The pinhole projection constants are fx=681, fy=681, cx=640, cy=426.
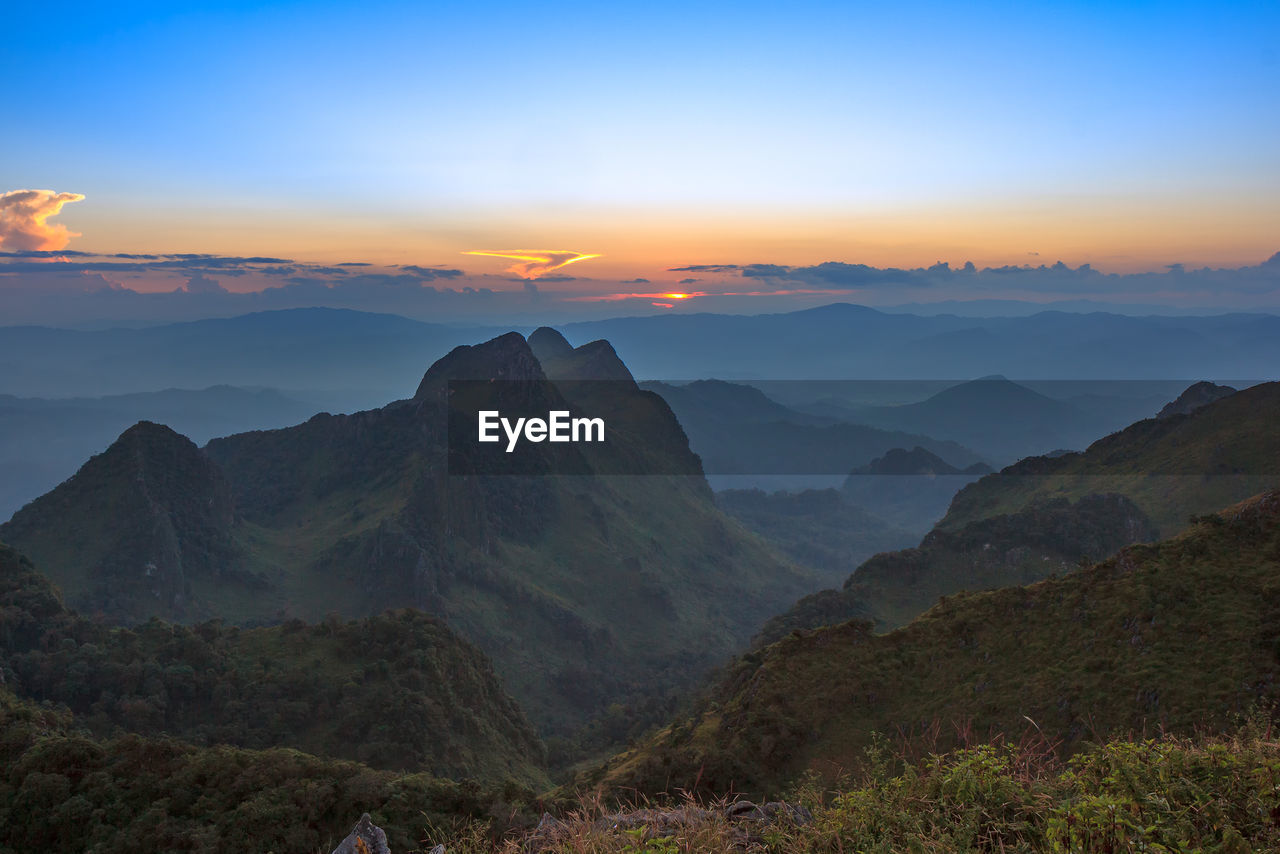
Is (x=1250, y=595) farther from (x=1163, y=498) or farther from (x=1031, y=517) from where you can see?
(x=1163, y=498)

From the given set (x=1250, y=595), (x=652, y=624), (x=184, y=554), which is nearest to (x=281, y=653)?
(x=184, y=554)

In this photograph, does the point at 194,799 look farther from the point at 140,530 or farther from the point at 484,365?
the point at 484,365

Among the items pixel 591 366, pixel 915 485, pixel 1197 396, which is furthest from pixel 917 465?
pixel 1197 396

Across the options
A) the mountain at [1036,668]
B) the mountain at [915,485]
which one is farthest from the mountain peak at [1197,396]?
the mountain at [915,485]

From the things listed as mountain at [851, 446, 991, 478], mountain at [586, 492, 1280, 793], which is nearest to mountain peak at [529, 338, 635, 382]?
mountain at [851, 446, 991, 478]

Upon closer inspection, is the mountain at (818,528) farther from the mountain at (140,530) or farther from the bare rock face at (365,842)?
the bare rock face at (365,842)

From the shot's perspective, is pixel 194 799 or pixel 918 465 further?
pixel 918 465

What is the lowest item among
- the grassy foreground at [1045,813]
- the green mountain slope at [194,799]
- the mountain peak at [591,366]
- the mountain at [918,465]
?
Answer: the mountain at [918,465]
